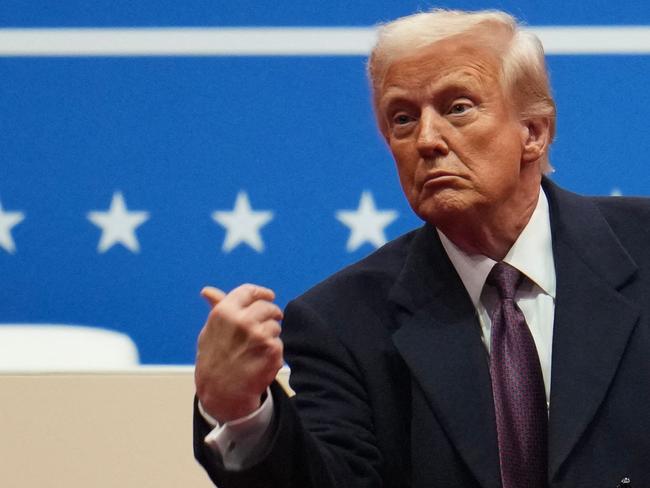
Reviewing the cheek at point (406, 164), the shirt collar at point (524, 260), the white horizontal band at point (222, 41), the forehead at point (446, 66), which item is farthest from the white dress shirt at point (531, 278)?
the white horizontal band at point (222, 41)

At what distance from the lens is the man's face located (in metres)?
1.66

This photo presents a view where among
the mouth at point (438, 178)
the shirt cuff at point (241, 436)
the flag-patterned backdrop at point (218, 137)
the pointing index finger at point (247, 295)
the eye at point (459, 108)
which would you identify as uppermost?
the flag-patterned backdrop at point (218, 137)

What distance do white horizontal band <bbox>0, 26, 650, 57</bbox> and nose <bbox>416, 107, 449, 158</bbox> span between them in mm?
560

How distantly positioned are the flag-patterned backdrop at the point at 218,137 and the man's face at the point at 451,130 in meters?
0.46

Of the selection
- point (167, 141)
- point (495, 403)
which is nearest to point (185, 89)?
point (167, 141)

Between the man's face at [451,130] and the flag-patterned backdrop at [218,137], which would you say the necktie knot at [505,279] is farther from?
the flag-patterned backdrop at [218,137]

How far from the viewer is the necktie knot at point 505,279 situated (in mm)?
1670

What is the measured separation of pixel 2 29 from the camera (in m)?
2.21

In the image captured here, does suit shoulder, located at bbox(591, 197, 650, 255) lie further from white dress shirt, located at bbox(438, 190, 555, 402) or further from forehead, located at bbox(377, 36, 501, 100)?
forehead, located at bbox(377, 36, 501, 100)

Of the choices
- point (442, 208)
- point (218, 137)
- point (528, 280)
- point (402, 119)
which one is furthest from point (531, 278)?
point (218, 137)

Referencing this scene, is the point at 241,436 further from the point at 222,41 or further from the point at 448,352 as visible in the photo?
the point at 222,41

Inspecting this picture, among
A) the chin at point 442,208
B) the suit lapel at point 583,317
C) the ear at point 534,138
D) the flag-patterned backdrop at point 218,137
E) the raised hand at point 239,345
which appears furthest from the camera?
the flag-patterned backdrop at point 218,137

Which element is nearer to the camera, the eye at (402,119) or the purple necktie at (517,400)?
the purple necktie at (517,400)

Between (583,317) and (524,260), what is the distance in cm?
12
